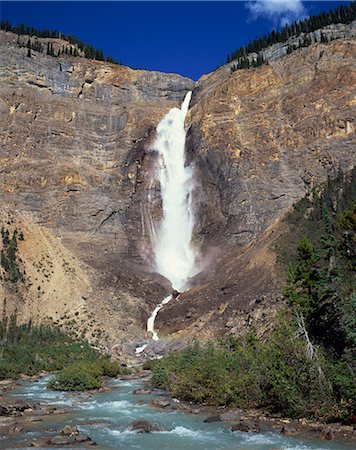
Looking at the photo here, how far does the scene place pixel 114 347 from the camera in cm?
3828

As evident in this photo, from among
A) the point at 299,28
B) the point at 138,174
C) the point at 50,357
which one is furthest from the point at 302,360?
the point at 299,28

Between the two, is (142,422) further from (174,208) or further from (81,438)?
(174,208)

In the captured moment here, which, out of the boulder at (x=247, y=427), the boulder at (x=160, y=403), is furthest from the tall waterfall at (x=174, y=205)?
the boulder at (x=247, y=427)

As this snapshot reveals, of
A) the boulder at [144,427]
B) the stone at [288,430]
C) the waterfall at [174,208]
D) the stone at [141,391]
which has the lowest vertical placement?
the stone at [141,391]

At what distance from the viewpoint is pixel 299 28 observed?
68625 millimetres

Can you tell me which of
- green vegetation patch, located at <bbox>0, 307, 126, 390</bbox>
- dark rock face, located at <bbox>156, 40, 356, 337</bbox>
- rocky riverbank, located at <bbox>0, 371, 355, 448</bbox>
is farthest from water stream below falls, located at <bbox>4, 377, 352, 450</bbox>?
dark rock face, located at <bbox>156, 40, 356, 337</bbox>

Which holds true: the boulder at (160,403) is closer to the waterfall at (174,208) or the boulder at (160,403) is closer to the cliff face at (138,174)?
the cliff face at (138,174)

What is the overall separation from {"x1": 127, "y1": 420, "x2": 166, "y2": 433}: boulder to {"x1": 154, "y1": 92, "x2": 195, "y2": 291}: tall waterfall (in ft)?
A: 105

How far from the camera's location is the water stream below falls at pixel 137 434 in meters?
12.5

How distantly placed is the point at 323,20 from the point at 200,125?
24.9 m

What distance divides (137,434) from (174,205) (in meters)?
43.7

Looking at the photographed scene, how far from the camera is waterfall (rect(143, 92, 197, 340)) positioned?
5084 centimetres

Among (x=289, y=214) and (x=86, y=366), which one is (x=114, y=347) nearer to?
(x=86, y=366)

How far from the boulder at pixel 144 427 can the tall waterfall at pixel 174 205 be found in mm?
32142
